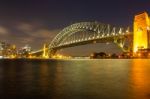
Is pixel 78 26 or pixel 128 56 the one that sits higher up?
pixel 78 26

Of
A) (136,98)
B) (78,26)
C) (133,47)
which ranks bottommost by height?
(136,98)

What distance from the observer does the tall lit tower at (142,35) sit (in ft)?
289

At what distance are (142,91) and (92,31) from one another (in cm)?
8071

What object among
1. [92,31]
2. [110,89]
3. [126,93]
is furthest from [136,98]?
[92,31]

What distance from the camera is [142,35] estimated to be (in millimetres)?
88562

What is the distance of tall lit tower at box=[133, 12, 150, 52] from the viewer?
87938 mm

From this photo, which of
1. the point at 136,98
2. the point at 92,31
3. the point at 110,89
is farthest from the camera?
the point at 92,31

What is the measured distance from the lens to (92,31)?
312 ft

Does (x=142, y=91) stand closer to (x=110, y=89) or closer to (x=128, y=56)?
(x=110, y=89)

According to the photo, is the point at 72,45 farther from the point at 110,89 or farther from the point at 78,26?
the point at 110,89

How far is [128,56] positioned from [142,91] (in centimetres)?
7413

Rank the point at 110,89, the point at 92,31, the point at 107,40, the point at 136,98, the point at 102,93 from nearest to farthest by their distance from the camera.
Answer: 1. the point at 136,98
2. the point at 102,93
3. the point at 110,89
4. the point at 107,40
5. the point at 92,31

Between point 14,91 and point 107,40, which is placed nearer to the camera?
point 14,91

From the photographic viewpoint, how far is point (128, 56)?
88.0m
